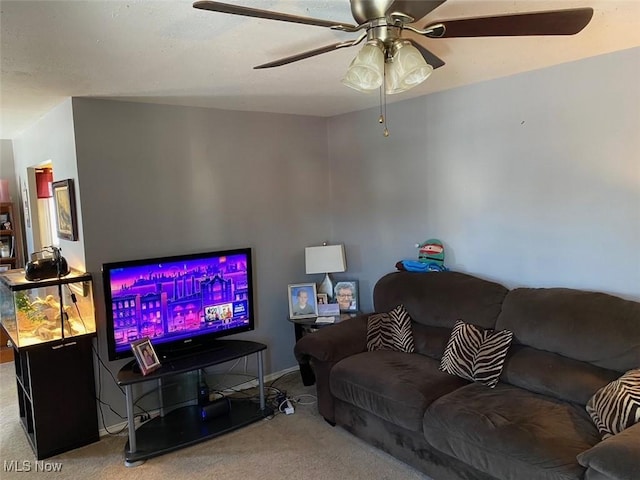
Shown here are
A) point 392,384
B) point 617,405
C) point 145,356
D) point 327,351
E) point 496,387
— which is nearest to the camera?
point 617,405

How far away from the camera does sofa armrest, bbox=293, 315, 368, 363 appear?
3.15 metres

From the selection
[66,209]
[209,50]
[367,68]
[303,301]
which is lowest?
[303,301]

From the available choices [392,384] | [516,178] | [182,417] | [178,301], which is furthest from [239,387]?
[516,178]

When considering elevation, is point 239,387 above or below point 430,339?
below

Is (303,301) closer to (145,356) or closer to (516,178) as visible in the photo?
(145,356)

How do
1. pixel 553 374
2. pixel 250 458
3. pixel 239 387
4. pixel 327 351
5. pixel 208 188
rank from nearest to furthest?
pixel 553 374 → pixel 250 458 → pixel 327 351 → pixel 208 188 → pixel 239 387

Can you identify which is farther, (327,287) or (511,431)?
(327,287)

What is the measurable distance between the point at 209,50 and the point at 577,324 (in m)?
2.37

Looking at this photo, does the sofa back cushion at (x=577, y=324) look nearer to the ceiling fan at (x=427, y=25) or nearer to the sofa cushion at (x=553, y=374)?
the sofa cushion at (x=553, y=374)

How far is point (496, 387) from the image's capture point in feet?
8.54

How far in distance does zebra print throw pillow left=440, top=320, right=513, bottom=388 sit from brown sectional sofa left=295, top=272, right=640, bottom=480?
51mm

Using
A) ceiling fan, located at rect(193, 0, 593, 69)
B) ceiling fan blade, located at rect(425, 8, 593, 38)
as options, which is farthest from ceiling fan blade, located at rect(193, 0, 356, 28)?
ceiling fan blade, located at rect(425, 8, 593, 38)

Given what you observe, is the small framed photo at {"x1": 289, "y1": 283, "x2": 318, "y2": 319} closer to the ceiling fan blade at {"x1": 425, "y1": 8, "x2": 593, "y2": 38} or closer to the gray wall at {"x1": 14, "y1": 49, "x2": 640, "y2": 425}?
the gray wall at {"x1": 14, "y1": 49, "x2": 640, "y2": 425}

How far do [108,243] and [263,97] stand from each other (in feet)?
4.96
